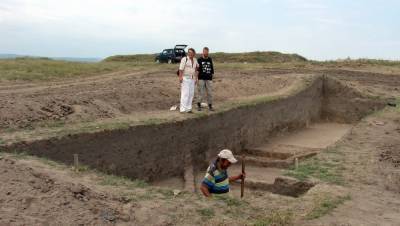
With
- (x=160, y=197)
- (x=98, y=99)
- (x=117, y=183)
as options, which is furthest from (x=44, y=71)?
(x=160, y=197)

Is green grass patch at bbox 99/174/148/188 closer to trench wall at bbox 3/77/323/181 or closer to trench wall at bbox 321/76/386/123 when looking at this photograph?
trench wall at bbox 3/77/323/181

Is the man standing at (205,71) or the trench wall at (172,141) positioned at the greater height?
the man standing at (205,71)

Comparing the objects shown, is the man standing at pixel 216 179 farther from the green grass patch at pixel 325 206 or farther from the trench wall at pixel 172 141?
the trench wall at pixel 172 141

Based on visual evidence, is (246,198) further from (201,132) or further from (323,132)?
(323,132)

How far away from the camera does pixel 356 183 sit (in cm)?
806

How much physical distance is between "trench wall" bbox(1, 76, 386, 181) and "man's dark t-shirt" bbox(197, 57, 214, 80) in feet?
3.32

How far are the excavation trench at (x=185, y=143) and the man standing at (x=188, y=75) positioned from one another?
22.7 inches

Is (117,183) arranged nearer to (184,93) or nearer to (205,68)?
(184,93)

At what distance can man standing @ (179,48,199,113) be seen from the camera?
11.8 metres

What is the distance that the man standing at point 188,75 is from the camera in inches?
464

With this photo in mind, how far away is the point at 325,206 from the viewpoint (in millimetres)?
6645

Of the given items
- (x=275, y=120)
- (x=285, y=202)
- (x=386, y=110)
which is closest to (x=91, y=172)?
(x=285, y=202)

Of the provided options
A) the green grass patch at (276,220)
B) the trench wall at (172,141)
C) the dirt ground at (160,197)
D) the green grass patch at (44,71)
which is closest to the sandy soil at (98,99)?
the dirt ground at (160,197)

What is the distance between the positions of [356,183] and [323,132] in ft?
34.4
